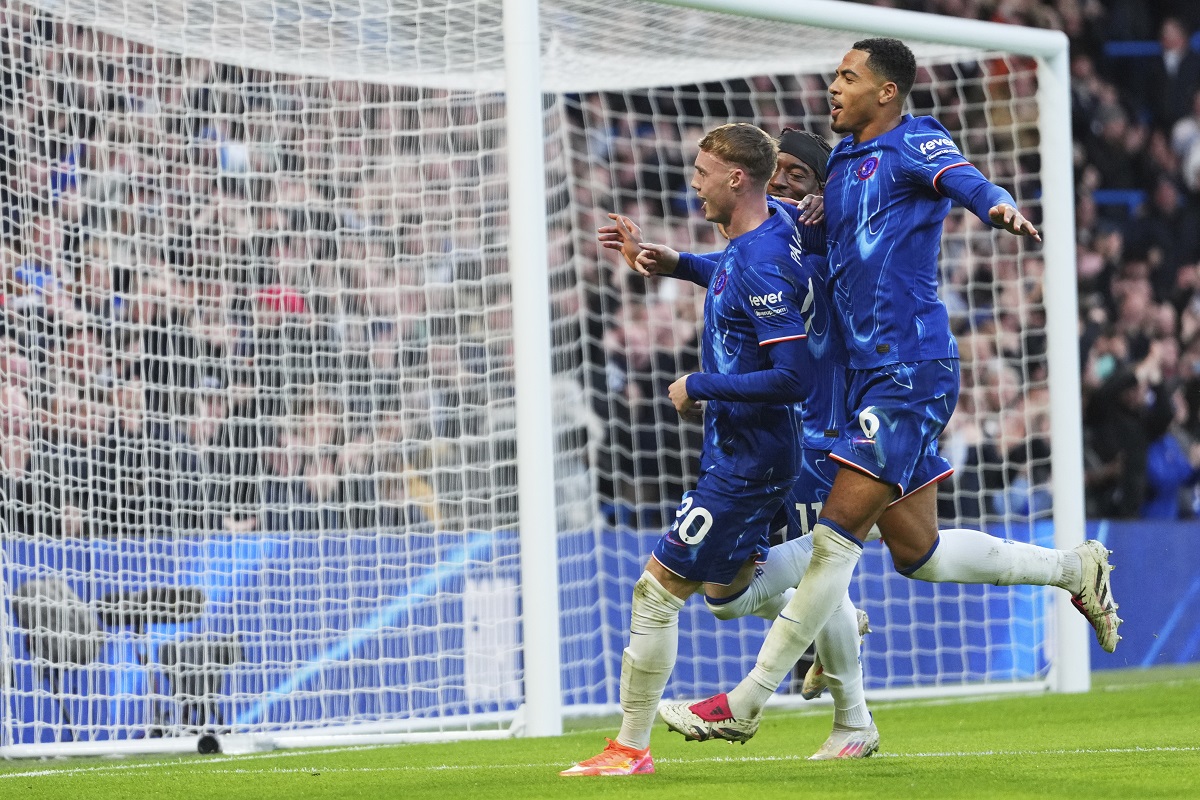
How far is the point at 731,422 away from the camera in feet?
15.7

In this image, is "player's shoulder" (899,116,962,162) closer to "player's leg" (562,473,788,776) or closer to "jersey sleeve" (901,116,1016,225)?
"jersey sleeve" (901,116,1016,225)

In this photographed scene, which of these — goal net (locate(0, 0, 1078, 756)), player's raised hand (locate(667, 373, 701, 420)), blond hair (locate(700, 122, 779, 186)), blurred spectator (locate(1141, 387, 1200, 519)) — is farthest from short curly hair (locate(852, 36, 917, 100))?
blurred spectator (locate(1141, 387, 1200, 519))

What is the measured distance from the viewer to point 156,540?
727cm

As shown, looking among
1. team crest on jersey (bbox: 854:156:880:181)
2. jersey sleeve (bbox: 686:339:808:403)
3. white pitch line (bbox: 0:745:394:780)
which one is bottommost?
white pitch line (bbox: 0:745:394:780)

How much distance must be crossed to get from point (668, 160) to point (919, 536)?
7201mm

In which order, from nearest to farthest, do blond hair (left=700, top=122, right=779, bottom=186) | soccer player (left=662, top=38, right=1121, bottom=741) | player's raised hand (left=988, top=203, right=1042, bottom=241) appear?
player's raised hand (left=988, top=203, right=1042, bottom=241) < soccer player (left=662, top=38, right=1121, bottom=741) < blond hair (left=700, top=122, right=779, bottom=186)

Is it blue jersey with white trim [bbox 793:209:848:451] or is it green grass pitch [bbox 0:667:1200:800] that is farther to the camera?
blue jersey with white trim [bbox 793:209:848:451]

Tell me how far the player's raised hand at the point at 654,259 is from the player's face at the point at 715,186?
35 cm

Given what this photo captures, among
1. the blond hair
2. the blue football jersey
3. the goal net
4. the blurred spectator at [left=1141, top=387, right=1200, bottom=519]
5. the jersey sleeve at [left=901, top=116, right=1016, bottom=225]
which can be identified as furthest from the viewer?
the blurred spectator at [left=1141, top=387, right=1200, bottom=519]

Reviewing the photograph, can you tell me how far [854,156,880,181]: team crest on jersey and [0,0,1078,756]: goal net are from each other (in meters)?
2.51

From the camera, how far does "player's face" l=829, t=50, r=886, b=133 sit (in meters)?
4.89

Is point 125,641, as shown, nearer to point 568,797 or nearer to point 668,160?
point 568,797

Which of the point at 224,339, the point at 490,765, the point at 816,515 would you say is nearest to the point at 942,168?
the point at 816,515

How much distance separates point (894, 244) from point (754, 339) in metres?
0.45
